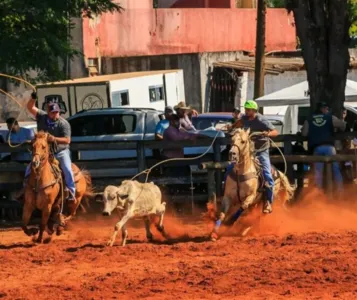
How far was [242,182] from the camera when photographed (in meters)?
16.4

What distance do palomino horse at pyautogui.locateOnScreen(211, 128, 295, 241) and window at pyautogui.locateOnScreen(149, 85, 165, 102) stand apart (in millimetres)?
16856

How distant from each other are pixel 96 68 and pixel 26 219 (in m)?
23.9

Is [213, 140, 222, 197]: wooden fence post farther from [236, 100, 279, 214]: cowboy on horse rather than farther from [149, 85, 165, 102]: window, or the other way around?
[149, 85, 165, 102]: window

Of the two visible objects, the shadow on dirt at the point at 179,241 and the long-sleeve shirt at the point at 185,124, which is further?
the long-sleeve shirt at the point at 185,124

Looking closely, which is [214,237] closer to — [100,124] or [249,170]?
[249,170]

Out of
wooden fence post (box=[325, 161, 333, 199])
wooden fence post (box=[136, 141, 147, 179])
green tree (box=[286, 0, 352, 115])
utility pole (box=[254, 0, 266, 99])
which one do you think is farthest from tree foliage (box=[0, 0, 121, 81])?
utility pole (box=[254, 0, 266, 99])

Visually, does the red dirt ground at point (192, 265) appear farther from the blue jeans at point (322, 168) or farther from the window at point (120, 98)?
the window at point (120, 98)

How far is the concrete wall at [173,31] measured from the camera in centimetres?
4062

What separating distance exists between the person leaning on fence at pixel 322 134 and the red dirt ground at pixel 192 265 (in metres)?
1.76

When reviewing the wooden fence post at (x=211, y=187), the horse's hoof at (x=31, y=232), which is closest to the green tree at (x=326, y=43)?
the wooden fence post at (x=211, y=187)

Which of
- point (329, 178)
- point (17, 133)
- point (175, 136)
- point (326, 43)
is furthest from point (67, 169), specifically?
point (326, 43)

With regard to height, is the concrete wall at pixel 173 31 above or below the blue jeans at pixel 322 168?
above

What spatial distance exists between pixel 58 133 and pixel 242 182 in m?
2.95

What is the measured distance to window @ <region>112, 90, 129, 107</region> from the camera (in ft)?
101
